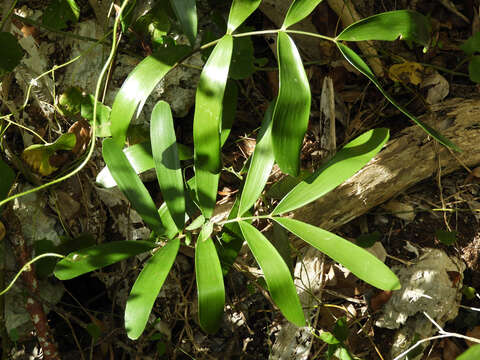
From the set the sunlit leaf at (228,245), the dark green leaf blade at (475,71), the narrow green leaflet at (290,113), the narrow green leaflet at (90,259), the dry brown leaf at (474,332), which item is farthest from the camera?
the dry brown leaf at (474,332)

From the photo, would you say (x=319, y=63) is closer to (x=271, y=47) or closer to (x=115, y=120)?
(x=271, y=47)

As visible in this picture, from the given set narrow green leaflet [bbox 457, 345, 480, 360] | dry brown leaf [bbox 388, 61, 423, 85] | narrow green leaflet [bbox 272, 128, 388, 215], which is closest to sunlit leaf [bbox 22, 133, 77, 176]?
narrow green leaflet [bbox 272, 128, 388, 215]

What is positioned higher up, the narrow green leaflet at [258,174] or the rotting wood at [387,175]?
the narrow green leaflet at [258,174]

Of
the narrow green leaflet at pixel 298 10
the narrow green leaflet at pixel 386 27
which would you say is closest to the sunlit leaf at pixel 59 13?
the narrow green leaflet at pixel 298 10

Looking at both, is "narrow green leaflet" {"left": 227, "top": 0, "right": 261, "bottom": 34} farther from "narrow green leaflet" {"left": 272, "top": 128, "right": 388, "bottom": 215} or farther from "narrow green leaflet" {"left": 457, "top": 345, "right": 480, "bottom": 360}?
"narrow green leaflet" {"left": 457, "top": 345, "right": 480, "bottom": 360}

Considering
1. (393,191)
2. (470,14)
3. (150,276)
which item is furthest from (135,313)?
(470,14)

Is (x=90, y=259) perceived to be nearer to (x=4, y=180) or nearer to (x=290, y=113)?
(x=4, y=180)

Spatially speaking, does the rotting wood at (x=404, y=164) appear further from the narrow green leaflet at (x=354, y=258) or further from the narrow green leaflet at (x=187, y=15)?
the narrow green leaflet at (x=187, y=15)
